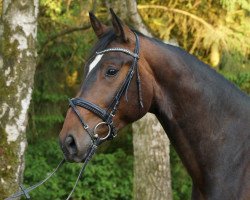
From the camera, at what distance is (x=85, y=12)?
9.67m

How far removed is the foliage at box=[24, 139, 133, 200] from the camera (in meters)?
10.7

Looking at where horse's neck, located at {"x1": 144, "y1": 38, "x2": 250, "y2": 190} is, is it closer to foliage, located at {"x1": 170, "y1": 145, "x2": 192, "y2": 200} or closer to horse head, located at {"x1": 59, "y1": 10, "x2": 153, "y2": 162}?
horse head, located at {"x1": 59, "y1": 10, "x2": 153, "y2": 162}

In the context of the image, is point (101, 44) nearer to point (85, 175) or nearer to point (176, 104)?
point (176, 104)

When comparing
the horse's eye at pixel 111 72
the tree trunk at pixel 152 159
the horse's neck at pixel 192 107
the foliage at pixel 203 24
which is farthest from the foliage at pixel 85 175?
the horse's eye at pixel 111 72

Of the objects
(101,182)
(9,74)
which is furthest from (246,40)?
(9,74)

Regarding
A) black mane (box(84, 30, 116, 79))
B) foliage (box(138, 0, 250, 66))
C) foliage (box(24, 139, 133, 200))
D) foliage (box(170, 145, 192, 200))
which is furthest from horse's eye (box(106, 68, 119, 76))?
foliage (box(170, 145, 192, 200))

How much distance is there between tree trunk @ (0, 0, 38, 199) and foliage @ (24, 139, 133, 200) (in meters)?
4.48

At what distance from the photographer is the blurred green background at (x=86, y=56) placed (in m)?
9.42

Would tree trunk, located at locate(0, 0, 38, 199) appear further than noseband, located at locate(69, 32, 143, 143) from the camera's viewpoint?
Yes

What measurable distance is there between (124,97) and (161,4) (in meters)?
6.19

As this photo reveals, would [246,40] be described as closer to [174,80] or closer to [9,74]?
[9,74]

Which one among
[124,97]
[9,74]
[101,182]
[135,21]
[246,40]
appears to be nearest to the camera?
[124,97]

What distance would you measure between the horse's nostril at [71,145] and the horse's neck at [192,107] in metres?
0.65

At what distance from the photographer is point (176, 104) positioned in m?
3.84
